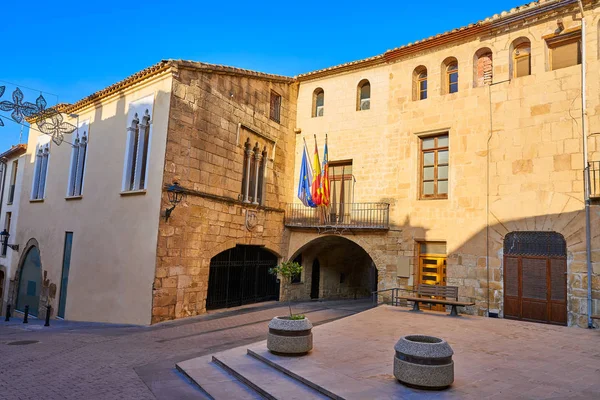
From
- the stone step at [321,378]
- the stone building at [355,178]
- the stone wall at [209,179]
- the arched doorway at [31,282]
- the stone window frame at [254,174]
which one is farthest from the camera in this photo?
the arched doorway at [31,282]

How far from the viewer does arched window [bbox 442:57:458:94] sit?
13.1 metres

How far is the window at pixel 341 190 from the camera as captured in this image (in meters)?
14.8

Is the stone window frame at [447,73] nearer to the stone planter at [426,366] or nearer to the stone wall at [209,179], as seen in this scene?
Result: the stone wall at [209,179]

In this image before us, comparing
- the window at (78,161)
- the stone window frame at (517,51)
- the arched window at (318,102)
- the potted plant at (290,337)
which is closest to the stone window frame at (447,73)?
the stone window frame at (517,51)

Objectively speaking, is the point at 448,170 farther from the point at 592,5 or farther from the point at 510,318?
the point at 592,5

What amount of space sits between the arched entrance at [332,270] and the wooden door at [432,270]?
304cm

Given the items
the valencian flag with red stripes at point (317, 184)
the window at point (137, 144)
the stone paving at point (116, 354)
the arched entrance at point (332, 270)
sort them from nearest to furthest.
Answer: the stone paving at point (116, 354), the window at point (137, 144), the valencian flag with red stripes at point (317, 184), the arched entrance at point (332, 270)

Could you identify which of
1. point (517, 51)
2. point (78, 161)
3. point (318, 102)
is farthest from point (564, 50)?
point (78, 161)

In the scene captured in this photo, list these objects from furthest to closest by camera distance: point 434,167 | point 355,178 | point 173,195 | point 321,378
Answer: point 355,178
point 434,167
point 173,195
point 321,378

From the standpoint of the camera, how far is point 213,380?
6.08 meters

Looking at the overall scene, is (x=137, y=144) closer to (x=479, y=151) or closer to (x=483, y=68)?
(x=479, y=151)

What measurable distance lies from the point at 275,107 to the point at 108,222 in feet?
23.0

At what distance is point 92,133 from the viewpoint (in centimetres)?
1452

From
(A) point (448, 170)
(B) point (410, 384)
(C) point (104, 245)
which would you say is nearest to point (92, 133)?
(C) point (104, 245)
